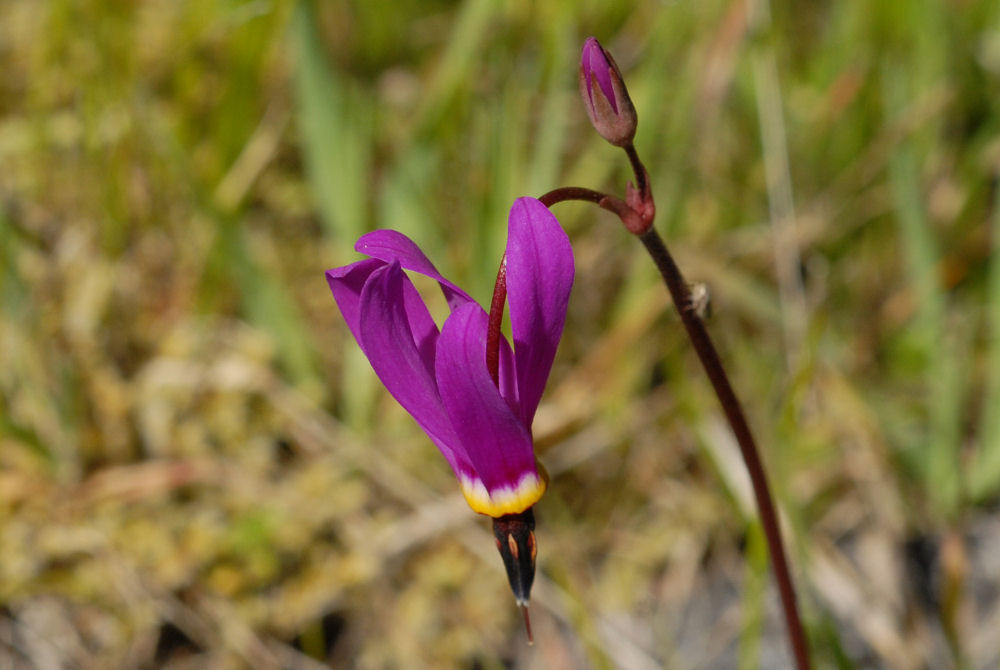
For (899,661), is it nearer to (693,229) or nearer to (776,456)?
(776,456)

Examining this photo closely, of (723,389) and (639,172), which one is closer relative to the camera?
(639,172)

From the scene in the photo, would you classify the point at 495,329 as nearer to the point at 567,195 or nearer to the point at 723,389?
the point at 567,195

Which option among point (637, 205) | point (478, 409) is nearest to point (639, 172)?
point (637, 205)

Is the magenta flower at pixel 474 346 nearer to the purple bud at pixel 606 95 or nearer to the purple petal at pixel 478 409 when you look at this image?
the purple petal at pixel 478 409

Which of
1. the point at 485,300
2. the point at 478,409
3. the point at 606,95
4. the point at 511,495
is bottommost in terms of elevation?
the point at 485,300

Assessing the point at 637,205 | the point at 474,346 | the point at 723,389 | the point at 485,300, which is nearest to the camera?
the point at 474,346

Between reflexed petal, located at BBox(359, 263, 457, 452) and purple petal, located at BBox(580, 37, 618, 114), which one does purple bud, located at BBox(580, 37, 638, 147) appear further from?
reflexed petal, located at BBox(359, 263, 457, 452)

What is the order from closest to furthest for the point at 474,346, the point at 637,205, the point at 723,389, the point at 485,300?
the point at 474,346
the point at 637,205
the point at 723,389
the point at 485,300
